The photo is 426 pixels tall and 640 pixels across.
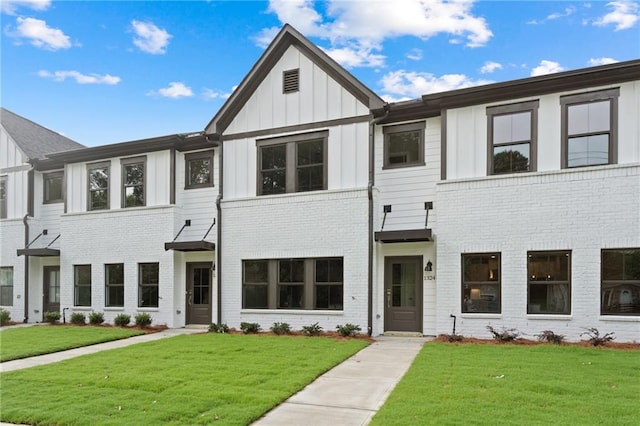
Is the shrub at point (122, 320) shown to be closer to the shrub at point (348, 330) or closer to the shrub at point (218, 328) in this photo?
the shrub at point (218, 328)

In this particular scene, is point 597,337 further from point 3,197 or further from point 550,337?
point 3,197

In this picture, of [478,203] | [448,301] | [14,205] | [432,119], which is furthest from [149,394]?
[14,205]

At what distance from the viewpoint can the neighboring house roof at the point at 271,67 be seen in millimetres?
13039

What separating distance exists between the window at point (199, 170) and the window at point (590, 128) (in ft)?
33.8

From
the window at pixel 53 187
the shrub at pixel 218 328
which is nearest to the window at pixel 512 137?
the shrub at pixel 218 328

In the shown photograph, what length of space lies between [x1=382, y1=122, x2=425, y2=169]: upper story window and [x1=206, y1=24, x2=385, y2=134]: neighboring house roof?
930mm

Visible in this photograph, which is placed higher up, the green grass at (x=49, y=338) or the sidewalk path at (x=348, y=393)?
the sidewalk path at (x=348, y=393)

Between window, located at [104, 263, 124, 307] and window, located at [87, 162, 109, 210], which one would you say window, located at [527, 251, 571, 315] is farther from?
window, located at [87, 162, 109, 210]

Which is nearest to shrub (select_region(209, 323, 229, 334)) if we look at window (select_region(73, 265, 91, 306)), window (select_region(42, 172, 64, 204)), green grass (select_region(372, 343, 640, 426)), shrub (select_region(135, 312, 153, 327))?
shrub (select_region(135, 312, 153, 327))

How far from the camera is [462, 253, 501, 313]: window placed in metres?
11.6

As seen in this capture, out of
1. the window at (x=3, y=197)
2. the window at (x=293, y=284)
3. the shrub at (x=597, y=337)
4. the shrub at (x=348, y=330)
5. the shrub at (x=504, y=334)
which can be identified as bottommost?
the shrub at (x=348, y=330)

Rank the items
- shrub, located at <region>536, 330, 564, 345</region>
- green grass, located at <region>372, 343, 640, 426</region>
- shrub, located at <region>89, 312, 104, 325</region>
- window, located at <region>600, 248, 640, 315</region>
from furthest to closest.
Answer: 1. shrub, located at <region>89, 312, 104, 325</region>
2. shrub, located at <region>536, 330, 564, 345</region>
3. window, located at <region>600, 248, 640, 315</region>
4. green grass, located at <region>372, 343, 640, 426</region>

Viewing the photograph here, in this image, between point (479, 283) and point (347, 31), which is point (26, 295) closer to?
point (347, 31)

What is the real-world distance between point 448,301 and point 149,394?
767 centimetres
